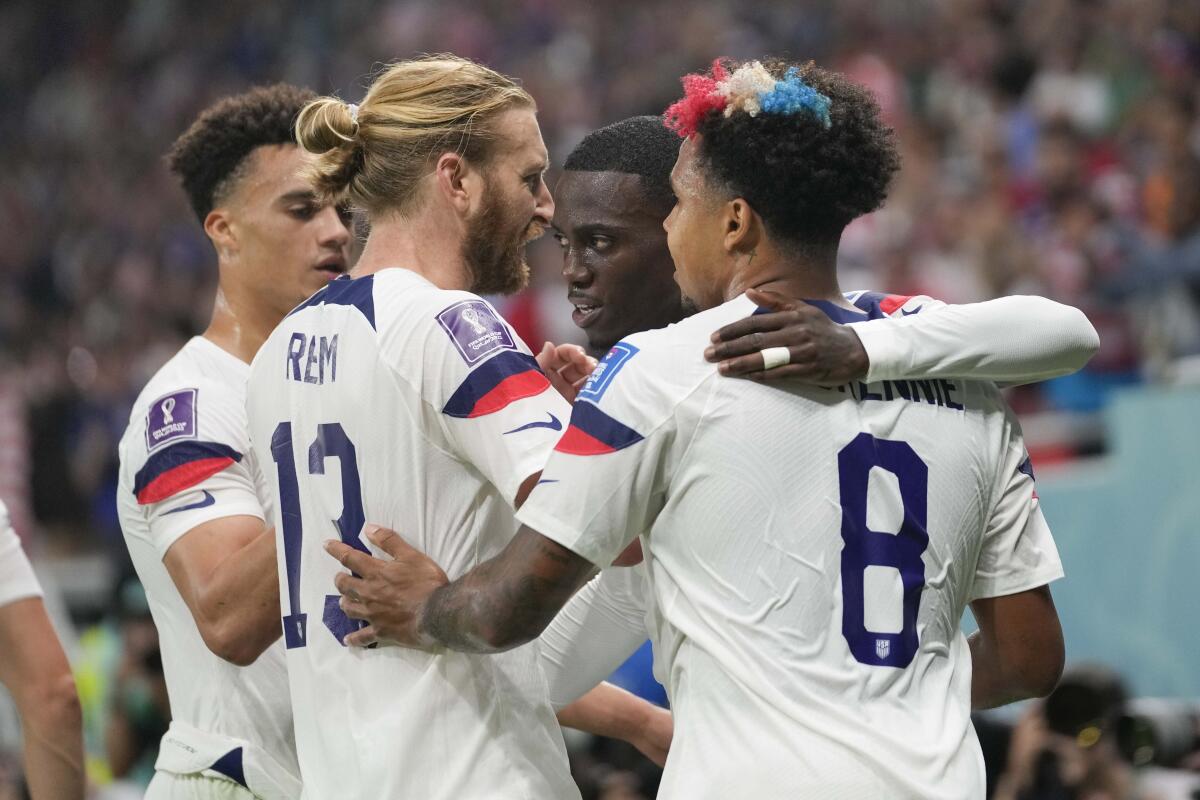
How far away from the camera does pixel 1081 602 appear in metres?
6.04

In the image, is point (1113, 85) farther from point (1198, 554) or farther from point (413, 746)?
point (413, 746)

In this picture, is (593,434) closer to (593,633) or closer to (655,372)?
(655,372)

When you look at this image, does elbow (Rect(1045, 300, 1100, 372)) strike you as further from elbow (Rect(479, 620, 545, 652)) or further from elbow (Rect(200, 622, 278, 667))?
elbow (Rect(200, 622, 278, 667))

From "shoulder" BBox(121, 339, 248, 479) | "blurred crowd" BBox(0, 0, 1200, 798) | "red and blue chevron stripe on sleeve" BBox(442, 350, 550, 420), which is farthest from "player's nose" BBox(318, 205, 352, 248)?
"blurred crowd" BBox(0, 0, 1200, 798)

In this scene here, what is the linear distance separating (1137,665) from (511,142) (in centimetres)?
388

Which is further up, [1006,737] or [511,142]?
[511,142]

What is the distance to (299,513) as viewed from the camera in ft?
9.34

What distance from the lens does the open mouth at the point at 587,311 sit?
362cm

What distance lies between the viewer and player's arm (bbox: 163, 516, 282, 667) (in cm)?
305

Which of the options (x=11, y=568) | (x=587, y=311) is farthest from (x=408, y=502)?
(x=11, y=568)

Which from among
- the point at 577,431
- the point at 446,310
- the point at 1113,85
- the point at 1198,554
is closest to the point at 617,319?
the point at 446,310

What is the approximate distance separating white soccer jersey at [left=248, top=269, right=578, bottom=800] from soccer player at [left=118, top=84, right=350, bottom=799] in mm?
292

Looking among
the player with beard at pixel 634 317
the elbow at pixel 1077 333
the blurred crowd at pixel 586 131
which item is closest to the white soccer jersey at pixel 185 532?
the player with beard at pixel 634 317

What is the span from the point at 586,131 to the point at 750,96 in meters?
9.07
